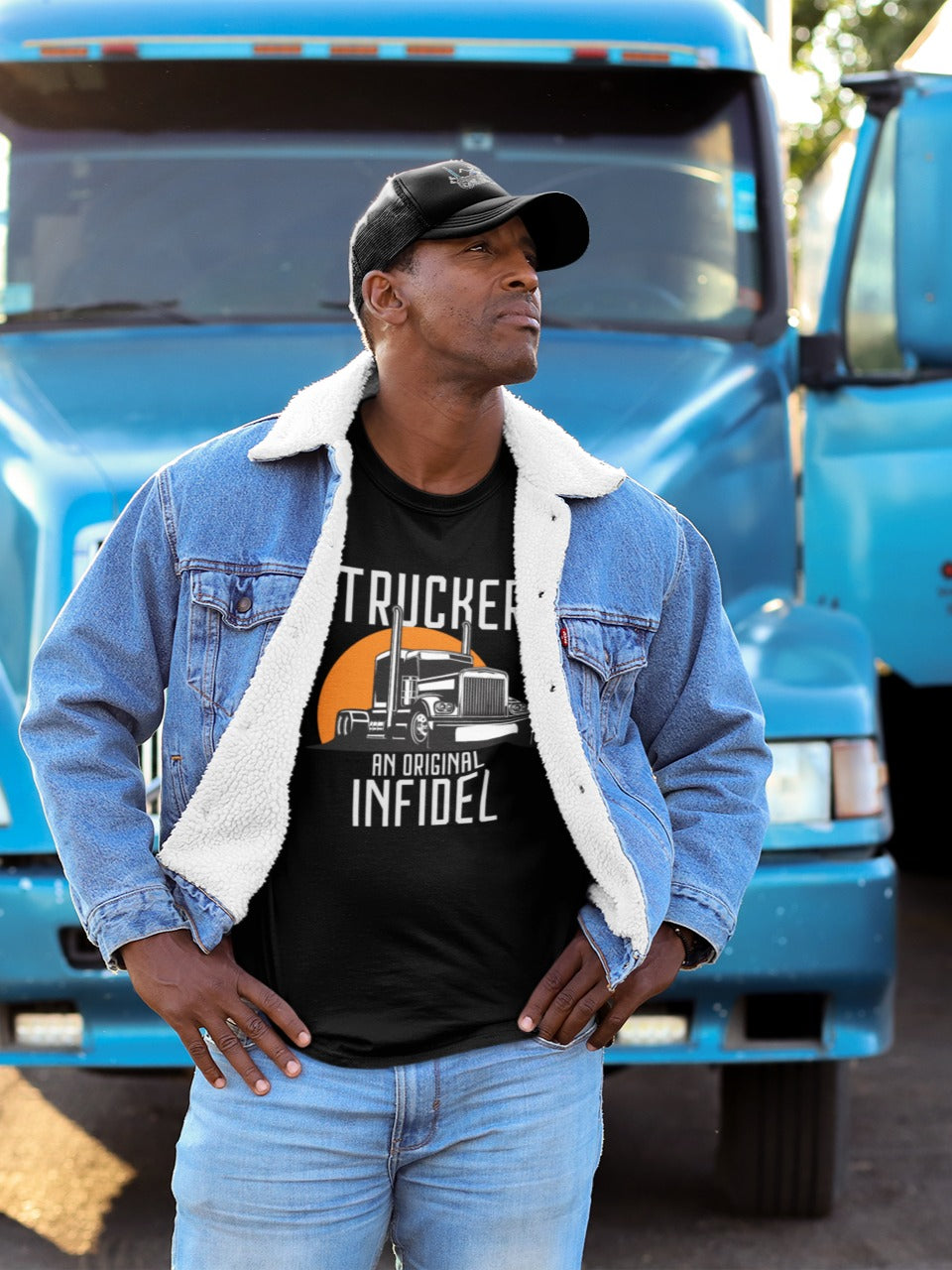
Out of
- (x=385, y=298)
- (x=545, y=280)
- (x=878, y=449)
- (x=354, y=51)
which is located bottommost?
(x=878, y=449)

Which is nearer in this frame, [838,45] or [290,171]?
[290,171]

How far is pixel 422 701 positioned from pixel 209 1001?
0.43 meters

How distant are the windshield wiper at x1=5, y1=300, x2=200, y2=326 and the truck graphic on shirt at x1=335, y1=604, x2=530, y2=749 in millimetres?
2368

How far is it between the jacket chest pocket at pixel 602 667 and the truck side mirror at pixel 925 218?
2435 millimetres

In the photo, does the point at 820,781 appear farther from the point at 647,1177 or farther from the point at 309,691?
the point at 309,691

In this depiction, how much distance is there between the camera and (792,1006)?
3705 mm

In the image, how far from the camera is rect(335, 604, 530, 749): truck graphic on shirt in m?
2.05

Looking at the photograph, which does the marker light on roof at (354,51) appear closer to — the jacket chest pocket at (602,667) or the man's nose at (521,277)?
the man's nose at (521,277)

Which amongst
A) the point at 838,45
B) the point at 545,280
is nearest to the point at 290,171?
the point at 545,280

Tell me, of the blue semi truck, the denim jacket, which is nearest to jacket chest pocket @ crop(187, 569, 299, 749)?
the denim jacket

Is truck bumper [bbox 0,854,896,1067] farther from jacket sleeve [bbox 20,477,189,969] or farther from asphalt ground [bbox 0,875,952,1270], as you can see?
jacket sleeve [bbox 20,477,189,969]

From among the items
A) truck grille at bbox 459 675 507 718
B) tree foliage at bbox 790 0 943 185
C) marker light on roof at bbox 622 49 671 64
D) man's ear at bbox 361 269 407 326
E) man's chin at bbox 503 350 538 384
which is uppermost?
man's ear at bbox 361 269 407 326

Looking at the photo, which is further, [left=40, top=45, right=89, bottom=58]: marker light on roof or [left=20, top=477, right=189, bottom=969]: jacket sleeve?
[left=40, top=45, right=89, bottom=58]: marker light on roof

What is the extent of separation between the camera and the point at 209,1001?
78.8 inches
